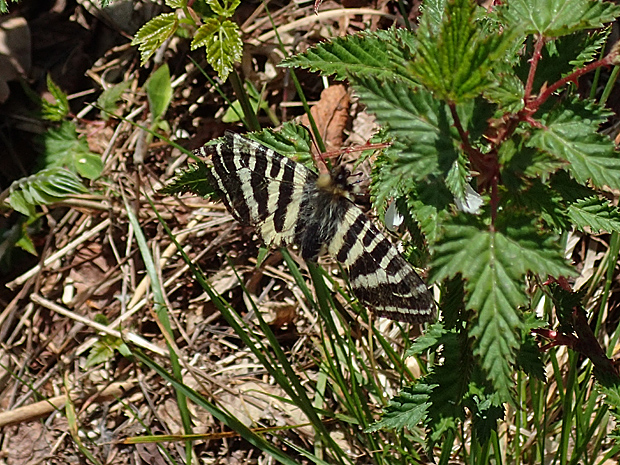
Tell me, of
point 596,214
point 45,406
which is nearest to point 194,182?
point 596,214

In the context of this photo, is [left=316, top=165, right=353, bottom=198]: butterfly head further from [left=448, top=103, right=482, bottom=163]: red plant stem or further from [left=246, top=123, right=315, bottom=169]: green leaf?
[left=448, top=103, right=482, bottom=163]: red plant stem

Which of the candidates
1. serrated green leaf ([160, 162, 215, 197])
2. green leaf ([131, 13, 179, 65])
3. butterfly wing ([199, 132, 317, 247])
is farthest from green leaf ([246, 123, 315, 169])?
green leaf ([131, 13, 179, 65])

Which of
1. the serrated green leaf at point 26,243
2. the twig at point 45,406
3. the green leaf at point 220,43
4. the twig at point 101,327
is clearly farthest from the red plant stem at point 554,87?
the serrated green leaf at point 26,243

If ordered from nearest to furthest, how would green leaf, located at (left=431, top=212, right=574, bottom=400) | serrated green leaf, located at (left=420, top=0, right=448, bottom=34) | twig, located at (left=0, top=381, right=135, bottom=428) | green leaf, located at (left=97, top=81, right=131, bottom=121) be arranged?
Answer: green leaf, located at (left=431, top=212, right=574, bottom=400)
serrated green leaf, located at (left=420, top=0, right=448, bottom=34)
twig, located at (left=0, top=381, right=135, bottom=428)
green leaf, located at (left=97, top=81, right=131, bottom=121)

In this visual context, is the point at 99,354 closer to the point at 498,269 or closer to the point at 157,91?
the point at 157,91

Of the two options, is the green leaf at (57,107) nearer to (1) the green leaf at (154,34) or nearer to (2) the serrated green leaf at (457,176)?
(1) the green leaf at (154,34)

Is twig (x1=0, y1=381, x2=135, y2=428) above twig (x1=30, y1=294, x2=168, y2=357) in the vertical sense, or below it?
below

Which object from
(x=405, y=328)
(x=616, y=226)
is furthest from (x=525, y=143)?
(x=405, y=328)
